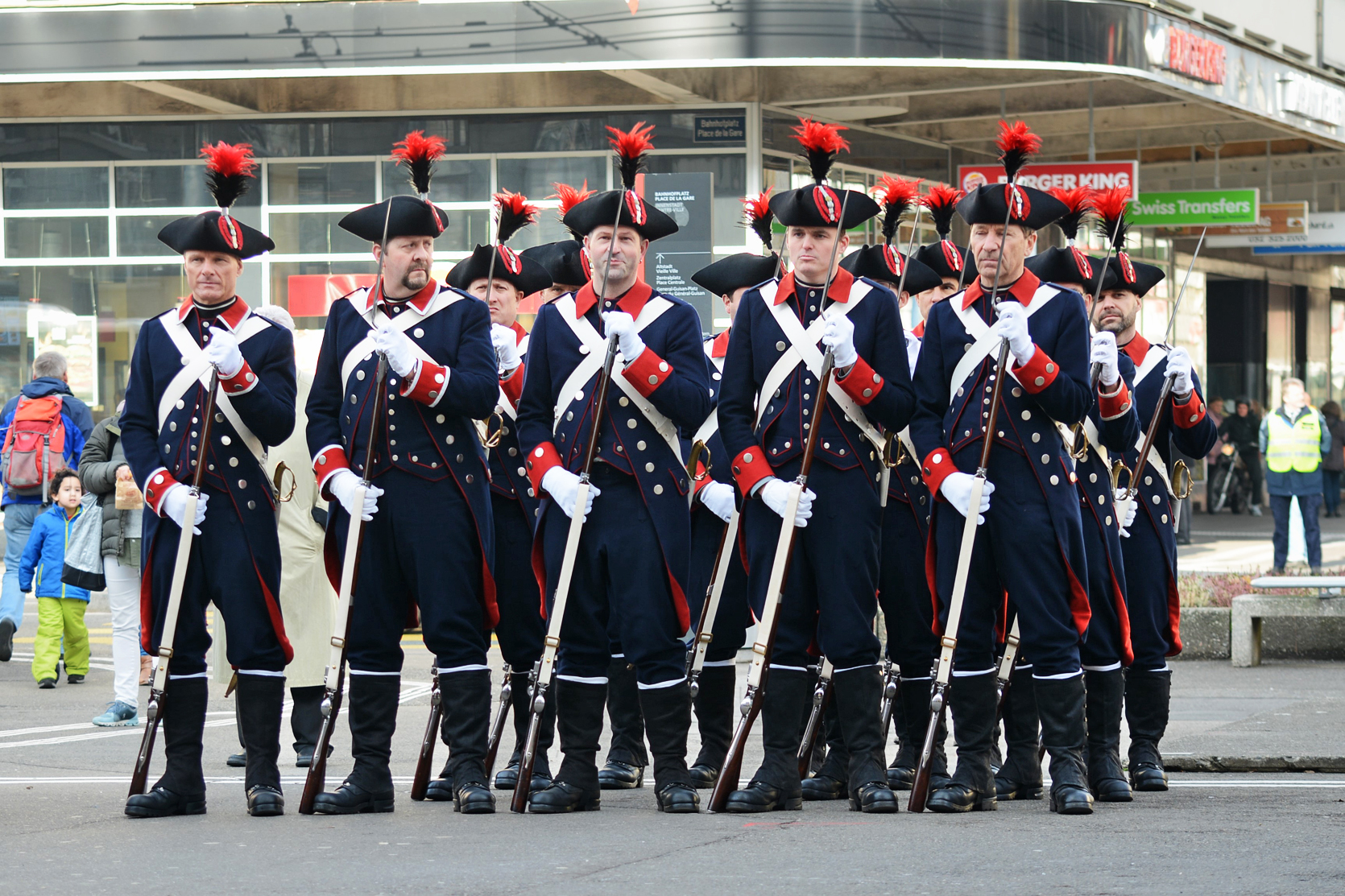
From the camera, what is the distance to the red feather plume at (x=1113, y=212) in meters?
7.81

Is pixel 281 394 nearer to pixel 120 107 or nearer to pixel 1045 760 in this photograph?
pixel 1045 760

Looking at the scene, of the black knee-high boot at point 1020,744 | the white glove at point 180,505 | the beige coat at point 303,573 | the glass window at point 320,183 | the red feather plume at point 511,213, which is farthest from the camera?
the glass window at point 320,183

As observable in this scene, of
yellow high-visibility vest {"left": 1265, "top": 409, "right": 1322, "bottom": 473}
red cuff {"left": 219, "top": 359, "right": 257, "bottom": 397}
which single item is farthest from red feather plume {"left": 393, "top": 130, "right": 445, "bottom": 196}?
yellow high-visibility vest {"left": 1265, "top": 409, "right": 1322, "bottom": 473}

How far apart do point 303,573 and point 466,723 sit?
7.86ft

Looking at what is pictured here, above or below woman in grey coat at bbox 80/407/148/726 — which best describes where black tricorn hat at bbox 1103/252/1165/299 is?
above

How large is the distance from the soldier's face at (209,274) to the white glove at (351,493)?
814 millimetres

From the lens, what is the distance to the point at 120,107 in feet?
63.9

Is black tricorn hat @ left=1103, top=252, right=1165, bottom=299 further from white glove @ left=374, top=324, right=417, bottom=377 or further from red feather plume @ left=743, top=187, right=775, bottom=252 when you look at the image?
white glove @ left=374, top=324, right=417, bottom=377

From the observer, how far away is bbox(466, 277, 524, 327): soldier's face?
8.70 meters

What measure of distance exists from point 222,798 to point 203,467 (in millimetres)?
1422

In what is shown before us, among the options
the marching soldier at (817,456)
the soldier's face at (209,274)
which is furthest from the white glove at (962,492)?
the soldier's face at (209,274)

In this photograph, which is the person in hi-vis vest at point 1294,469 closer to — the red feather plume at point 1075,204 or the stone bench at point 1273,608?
the stone bench at point 1273,608

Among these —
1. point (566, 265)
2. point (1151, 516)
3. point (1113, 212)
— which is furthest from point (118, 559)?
point (1113, 212)

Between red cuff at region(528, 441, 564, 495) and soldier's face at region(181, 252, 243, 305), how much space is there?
1264mm
